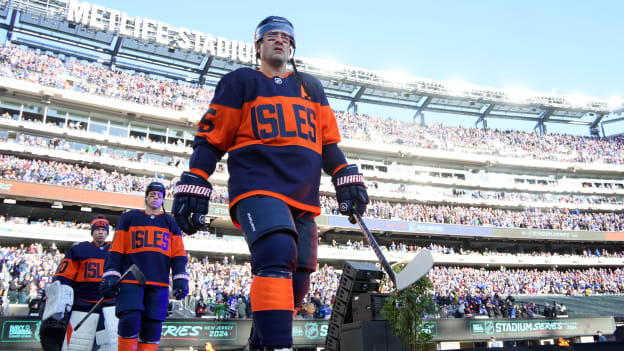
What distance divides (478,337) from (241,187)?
17369mm

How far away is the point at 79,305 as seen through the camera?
5.97 metres

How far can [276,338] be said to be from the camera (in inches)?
96.8

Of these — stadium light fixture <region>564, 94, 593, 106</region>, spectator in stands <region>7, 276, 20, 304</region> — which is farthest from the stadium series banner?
stadium light fixture <region>564, 94, 593, 106</region>

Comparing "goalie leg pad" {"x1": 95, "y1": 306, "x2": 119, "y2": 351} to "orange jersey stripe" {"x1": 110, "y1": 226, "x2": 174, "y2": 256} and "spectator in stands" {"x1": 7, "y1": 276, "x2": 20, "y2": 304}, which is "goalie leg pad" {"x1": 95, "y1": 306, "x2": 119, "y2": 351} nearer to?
"orange jersey stripe" {"x1": 110, "y1": 226, "x2": 174, "y2": 256}

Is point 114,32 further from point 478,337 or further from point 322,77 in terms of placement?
point 478,337

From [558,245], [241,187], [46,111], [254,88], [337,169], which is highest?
[46,111]

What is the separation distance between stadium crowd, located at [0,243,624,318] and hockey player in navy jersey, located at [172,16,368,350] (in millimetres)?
4967

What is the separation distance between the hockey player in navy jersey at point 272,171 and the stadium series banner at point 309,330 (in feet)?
15.7

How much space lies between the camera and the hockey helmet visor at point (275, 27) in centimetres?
346

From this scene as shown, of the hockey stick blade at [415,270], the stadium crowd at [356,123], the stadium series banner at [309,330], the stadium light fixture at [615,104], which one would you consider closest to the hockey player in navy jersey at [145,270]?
the hockey stick blade at [415,270]

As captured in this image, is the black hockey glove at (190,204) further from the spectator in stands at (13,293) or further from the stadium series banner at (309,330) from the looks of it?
the spectator in stands at (13,293)

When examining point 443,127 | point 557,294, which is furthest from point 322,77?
point 557,294

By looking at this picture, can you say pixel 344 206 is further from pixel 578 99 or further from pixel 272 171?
pixel 578 99

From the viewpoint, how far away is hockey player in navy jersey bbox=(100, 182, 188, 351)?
4602mm
